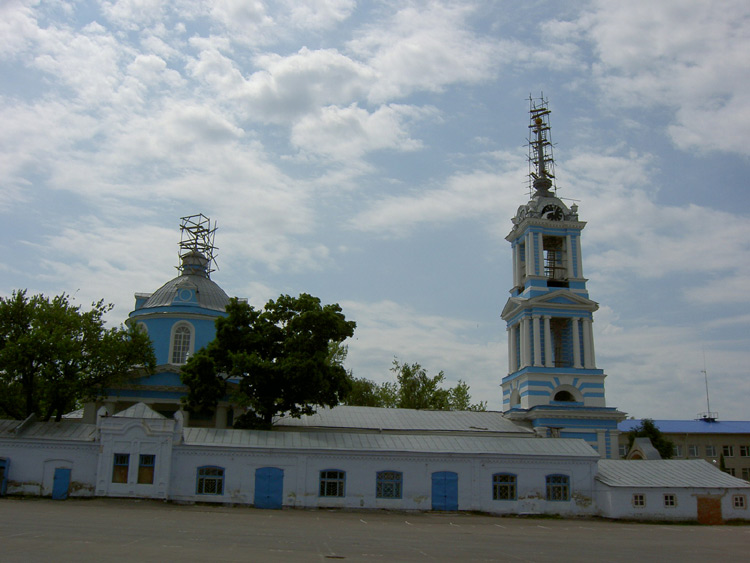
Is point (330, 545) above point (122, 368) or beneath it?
beneath

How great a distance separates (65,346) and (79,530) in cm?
1562

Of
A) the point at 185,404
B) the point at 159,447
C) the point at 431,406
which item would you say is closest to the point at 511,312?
the point at 431,406

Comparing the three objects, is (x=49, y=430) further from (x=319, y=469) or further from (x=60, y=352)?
(x=319, y=469)

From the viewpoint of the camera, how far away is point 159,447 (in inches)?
1162

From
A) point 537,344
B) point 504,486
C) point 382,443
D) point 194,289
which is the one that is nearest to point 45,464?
point 194,289

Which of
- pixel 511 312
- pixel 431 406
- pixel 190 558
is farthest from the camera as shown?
pixel 431 406

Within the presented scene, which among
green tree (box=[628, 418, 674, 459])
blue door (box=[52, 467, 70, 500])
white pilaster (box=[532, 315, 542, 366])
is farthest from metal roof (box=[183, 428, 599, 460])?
green tree (box=[628, 418, 674, 459])

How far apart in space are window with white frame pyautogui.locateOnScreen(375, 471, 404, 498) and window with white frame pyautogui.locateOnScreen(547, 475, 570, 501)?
263 inches

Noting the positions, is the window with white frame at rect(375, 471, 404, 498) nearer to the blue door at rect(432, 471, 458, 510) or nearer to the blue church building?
the blue door at rect(432, 471, 458, 510)

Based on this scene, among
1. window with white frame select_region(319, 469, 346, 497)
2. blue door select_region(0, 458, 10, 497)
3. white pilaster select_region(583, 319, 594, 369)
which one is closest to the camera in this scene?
blue door select_region(0, 458, 10, 497)

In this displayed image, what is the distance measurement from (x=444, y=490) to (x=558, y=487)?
5.18 m

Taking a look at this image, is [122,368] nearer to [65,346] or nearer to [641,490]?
[65,346]

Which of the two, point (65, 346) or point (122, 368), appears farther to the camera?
point (122, 368)

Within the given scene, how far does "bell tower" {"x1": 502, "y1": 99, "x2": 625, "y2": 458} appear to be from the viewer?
40.6m
